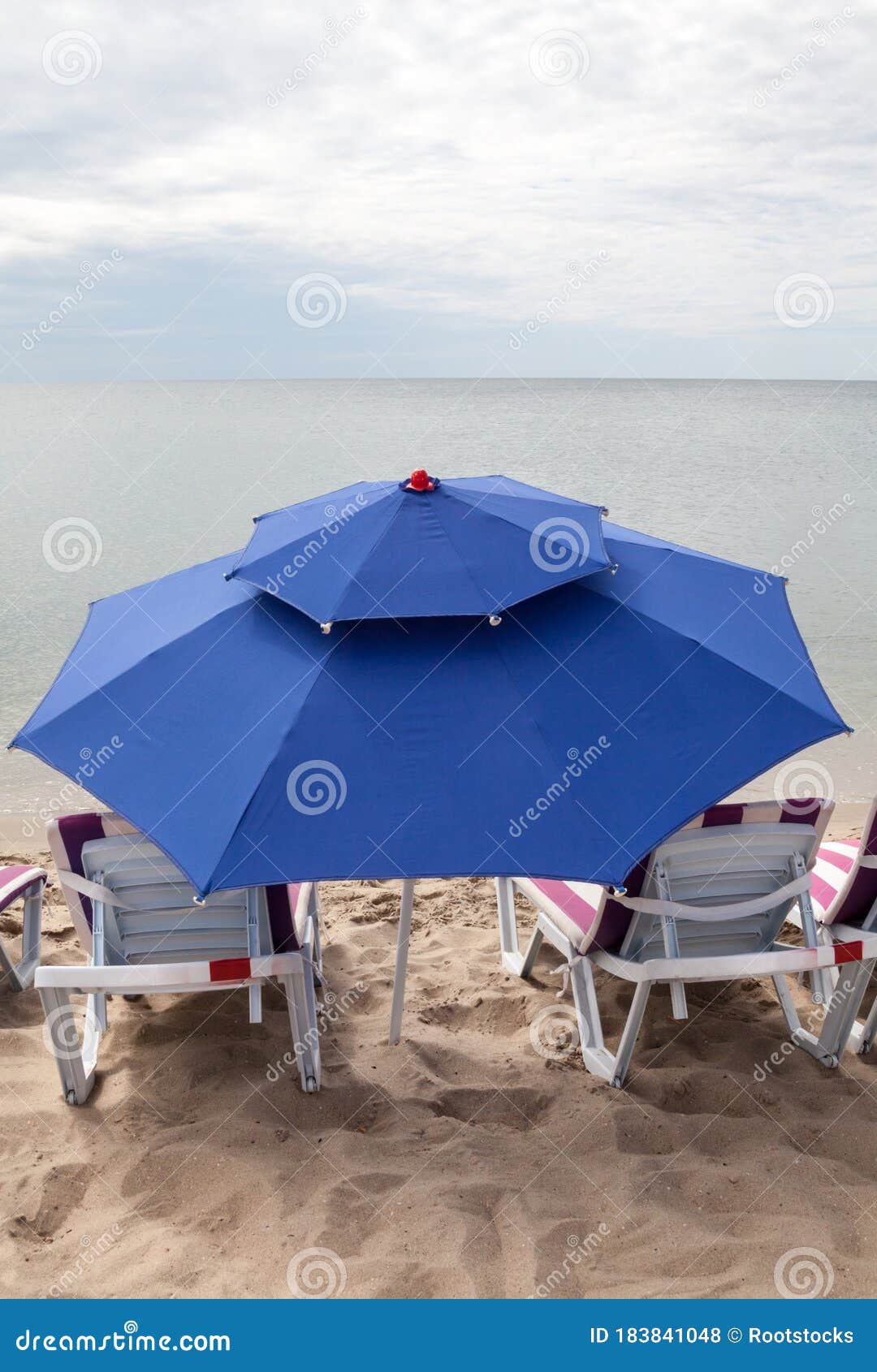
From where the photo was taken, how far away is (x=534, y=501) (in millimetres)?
4000

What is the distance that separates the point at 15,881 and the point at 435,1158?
2.20 m

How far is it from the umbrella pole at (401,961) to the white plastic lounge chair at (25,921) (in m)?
1.66

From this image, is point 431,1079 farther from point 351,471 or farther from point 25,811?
point 351,471

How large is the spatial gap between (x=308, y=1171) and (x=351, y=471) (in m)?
29.3

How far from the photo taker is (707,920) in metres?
3.69

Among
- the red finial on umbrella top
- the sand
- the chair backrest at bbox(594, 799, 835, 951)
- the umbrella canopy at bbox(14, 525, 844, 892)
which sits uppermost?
the red finial on umbrella top

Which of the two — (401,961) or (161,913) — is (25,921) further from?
(401,961)

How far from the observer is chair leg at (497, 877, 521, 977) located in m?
4.68

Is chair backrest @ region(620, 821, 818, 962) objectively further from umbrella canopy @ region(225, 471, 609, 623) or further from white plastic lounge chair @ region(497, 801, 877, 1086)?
umbrella canopy @ region(225, 471, 609, 623)

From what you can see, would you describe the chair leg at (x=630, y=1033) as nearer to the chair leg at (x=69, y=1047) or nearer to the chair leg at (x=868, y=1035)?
the chair leg at (x=868, y=1035)

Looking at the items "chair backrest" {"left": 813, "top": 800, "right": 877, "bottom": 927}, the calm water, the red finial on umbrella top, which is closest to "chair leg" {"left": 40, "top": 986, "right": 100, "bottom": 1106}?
the red finial on umbrella top

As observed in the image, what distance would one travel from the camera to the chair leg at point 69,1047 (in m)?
3.57

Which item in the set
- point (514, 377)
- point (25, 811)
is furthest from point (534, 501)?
point (514, 377)

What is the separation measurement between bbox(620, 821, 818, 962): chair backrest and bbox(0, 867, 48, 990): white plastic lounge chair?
2.55 metres
